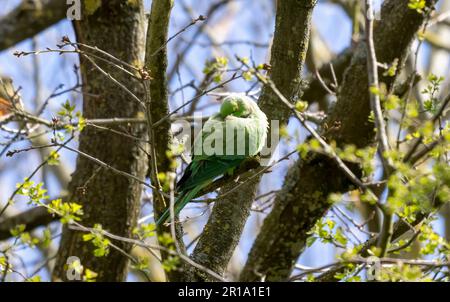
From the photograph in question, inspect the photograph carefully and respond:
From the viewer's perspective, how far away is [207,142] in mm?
3668

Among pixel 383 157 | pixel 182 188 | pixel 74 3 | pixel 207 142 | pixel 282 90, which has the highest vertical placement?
pixel 74 3

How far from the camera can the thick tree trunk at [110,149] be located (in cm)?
453

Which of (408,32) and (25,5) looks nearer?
(408,32)

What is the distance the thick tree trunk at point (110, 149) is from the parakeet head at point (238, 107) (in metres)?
0.96

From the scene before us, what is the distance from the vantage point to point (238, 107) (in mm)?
3793

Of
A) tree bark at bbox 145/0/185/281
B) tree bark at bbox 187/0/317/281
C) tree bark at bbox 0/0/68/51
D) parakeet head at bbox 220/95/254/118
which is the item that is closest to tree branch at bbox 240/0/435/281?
tree bark at bbox 187/0/317/281

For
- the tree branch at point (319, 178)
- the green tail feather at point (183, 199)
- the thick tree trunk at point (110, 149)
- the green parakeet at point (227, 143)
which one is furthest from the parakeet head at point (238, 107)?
the thick tree trunk at point (110, 149)

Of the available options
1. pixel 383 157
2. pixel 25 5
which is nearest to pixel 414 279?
pixel 383 157

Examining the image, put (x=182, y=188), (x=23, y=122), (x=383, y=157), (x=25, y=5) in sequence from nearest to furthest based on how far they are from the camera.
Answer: (x=383, y=157) → (x=182, y=188) → (x=23, y=122) → (x=25, y=5)

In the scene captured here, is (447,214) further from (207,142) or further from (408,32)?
(207,142)

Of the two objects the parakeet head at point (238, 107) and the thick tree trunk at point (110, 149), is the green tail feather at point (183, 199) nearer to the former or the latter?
the parakeet head at point (238, 107)

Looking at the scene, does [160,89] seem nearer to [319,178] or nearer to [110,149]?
[110,149]

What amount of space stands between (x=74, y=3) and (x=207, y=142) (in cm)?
174

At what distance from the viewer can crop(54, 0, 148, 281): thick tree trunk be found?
453 centimetres
